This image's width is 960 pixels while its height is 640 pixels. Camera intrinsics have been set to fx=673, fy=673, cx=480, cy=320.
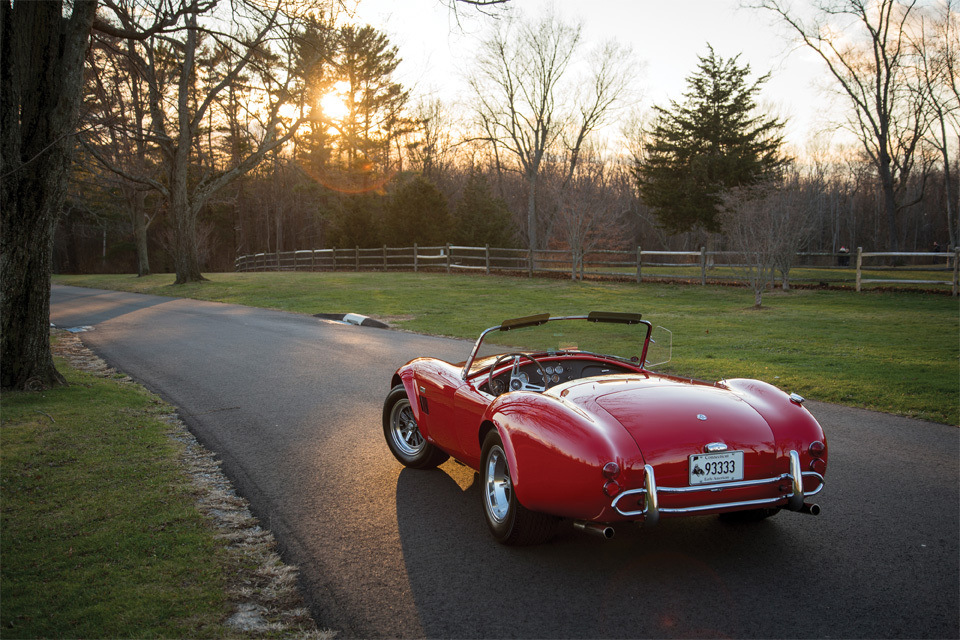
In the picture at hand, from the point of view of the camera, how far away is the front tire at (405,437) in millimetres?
5438

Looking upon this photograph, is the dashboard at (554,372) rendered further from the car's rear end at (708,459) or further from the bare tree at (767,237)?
the bare tree at (767,237)

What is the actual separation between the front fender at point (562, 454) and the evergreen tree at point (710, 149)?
34.6 metres

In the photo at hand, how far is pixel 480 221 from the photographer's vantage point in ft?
121

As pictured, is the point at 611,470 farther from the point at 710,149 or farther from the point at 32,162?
the point at 710,149

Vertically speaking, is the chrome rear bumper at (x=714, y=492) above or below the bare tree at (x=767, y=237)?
below

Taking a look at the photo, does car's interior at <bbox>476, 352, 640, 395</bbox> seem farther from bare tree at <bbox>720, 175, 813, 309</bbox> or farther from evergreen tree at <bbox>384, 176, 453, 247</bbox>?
evergreen tree at <bbox>384, 176, 453, 247</bbox>

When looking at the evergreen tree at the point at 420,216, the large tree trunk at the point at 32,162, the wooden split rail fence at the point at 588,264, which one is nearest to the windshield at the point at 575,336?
the large tree trunk at the point at 32,162

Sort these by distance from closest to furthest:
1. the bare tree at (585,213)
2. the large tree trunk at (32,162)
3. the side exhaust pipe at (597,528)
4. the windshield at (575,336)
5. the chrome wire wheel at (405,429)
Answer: the side exhaust pipe at (597,528) → the windshield at (575,336) → the chrome wire wheel at (405,429) → the large tree trunk at (32,162) → the bare tree at (585,213)

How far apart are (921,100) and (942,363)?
34519 millimetres

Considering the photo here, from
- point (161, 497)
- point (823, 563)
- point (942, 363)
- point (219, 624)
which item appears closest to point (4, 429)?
point (161, 497)

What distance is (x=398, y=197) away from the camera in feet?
127

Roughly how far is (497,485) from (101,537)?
240 cm

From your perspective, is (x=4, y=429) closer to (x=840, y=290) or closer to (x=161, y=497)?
(x=161, y=497)

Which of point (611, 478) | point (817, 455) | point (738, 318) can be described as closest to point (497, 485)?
point (611, 478)
